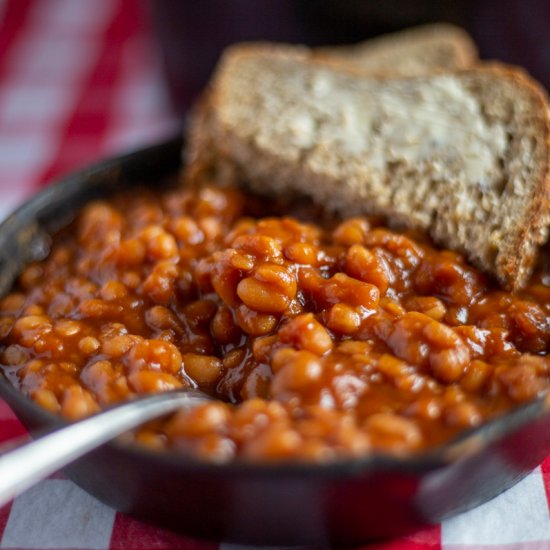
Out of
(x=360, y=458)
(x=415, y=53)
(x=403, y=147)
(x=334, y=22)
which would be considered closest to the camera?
(x=360, y=458)

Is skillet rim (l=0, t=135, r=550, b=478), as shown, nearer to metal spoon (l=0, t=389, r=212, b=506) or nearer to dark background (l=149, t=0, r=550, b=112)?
metal spoon (l=0, t=389, r=212, b=506)

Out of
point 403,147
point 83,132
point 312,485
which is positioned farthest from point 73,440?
point 83,132

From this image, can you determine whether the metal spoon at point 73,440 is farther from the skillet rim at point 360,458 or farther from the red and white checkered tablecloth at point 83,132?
the red and white checkered tablecloth at point 83,132

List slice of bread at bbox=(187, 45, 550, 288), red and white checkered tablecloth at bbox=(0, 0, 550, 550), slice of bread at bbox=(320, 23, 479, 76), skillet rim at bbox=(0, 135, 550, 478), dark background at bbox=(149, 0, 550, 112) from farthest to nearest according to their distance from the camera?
dark background at bbox=(149, 0, 550, 112)
slice of bread at bbox=(320, 23, 479, 76)
slice of bread at bbox=(187, 45, 550, 288)
red and white checkered tablecloth at bbox=(0, 0, 550, 550)
skillet rim at bbox=(0, 135, 550, 478)

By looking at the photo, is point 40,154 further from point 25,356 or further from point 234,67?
point 25,356

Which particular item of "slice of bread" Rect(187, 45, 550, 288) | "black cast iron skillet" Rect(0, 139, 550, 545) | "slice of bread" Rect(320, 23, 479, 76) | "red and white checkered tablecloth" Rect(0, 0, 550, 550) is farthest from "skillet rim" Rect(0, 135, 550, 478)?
"slice of bread" Rect(320, 23, 479, 76)

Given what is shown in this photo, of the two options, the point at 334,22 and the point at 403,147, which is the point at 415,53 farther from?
the point at 403,147
